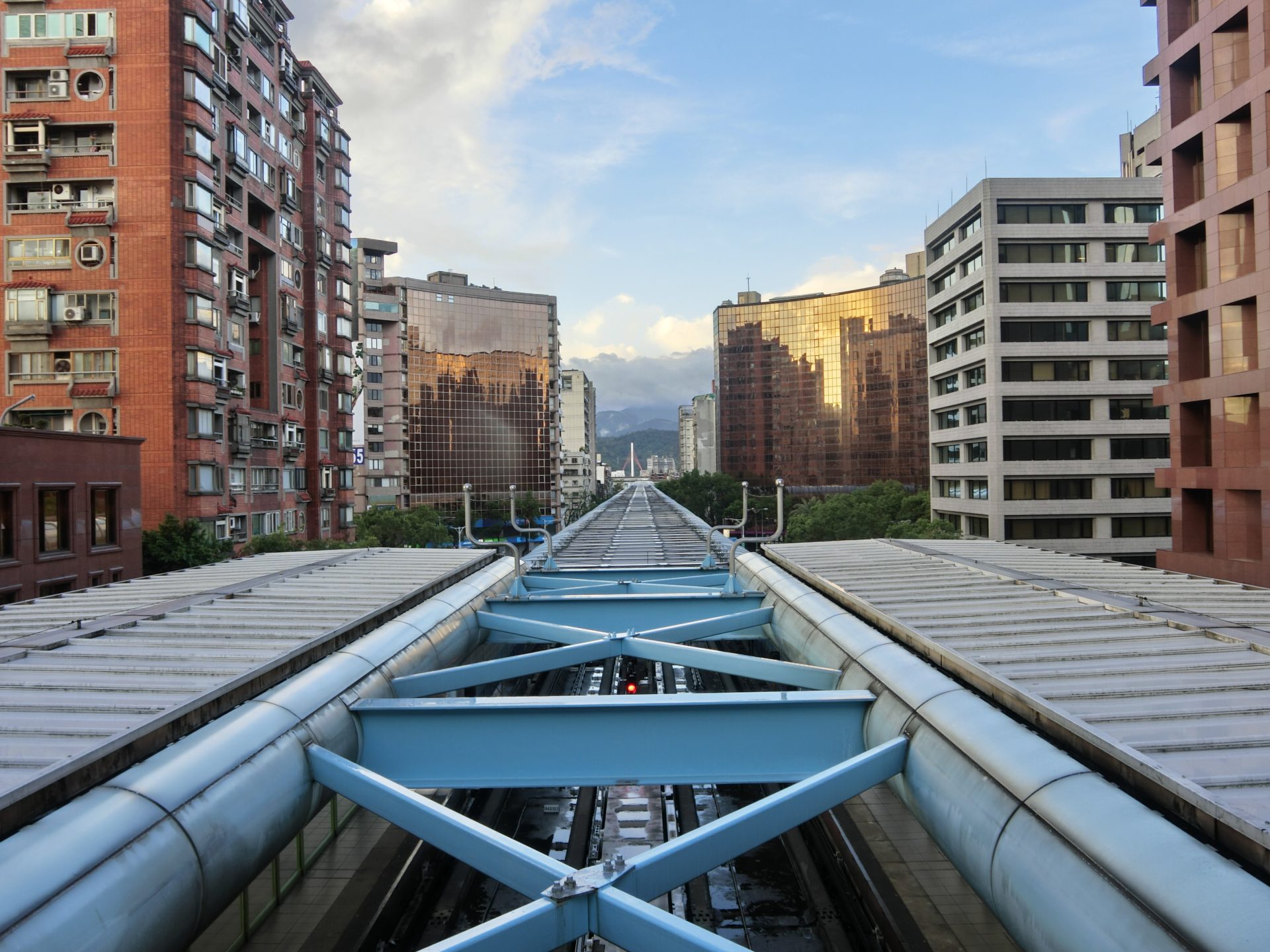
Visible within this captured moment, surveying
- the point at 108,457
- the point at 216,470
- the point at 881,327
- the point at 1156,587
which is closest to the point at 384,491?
the point at 216,470

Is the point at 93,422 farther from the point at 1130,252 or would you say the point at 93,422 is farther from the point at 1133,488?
the point at 1130,252

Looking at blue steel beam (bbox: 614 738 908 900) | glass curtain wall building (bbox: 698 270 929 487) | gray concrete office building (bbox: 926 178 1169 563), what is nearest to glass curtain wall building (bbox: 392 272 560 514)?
glass curtain wall building (bbox: 698 270 929 487)

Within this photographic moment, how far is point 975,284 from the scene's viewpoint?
204 ft

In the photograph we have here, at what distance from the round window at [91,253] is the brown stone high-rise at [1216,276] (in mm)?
51470

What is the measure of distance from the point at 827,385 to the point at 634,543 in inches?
5836

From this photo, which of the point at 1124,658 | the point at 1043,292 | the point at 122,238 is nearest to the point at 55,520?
the point at 122,238

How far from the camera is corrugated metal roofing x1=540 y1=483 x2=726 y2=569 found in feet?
71.7

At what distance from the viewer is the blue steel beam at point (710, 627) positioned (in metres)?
12.2

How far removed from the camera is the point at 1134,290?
59.6 metres

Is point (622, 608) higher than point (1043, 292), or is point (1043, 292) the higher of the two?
point (1043, 292)

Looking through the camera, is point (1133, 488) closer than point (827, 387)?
Yes

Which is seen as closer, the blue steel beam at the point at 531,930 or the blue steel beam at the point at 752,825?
the blue steel beam at the point at 531,930

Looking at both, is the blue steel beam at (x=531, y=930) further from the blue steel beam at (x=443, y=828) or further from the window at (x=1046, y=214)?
the window at (x=1046, y=214)

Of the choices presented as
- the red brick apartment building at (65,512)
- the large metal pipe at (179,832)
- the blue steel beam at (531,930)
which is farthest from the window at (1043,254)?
the blue steel beam at (531,930)
